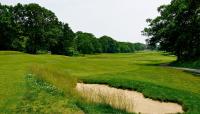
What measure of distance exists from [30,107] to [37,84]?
8.61 metres

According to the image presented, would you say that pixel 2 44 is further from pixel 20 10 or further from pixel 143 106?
pixel 143 106

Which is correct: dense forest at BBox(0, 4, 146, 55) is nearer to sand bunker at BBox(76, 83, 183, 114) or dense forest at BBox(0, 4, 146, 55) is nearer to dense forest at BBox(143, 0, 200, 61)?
dense forest at BBox(143, 0, 200, 61)

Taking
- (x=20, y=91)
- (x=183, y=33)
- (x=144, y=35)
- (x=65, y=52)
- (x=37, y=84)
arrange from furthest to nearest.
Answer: (x=65, y=52) < (x=144, y=35) < (x=183, y=33) < (x=37, y=84) < (x=20, y=91)

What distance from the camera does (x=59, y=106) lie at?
1898 centimetres

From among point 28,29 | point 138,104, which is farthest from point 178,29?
point 138,104

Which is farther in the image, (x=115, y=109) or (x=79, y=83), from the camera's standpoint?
(x=79, y=83)

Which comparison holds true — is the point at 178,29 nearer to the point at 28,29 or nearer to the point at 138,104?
the point at 28,29

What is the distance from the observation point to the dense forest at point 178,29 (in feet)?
257

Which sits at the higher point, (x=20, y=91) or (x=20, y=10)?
(x=20, y=10)

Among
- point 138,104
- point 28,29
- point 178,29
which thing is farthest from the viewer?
point 28,29

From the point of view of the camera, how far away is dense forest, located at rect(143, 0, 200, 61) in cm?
7844

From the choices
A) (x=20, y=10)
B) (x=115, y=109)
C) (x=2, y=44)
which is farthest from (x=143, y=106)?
(x=20, y=10)

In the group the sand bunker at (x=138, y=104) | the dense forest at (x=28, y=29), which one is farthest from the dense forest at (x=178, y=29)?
the sand bunker at (x=138, y=104)

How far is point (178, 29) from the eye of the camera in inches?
3292
